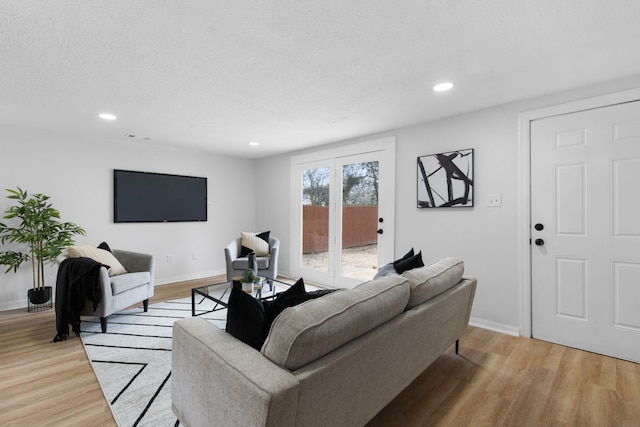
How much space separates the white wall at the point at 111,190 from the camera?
3793 mm

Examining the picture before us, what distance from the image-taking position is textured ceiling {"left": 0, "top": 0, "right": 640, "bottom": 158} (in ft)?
5.41

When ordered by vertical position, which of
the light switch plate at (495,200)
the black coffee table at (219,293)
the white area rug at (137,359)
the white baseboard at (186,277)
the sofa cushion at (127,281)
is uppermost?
the light switch plate at (495,200)

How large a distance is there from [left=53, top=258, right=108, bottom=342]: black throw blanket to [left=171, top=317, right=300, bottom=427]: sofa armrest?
1.92 meters

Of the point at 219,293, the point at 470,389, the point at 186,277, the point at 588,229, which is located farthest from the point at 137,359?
the point at 588,229

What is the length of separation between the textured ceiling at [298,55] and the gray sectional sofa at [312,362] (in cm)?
146

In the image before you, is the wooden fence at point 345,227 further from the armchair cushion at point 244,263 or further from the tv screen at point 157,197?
the tv screen at point 157,197

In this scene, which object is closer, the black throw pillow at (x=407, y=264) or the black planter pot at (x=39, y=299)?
the black throw pillow at (x=407, y=264)

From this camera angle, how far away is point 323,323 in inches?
47.1

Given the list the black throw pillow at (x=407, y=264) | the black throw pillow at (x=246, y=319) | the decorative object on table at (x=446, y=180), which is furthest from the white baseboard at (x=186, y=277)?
the black throw pillow at (x=246, y=319)

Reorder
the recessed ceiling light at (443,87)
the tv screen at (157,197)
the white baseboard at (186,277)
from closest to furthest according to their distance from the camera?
the recessed ceiling light at (443,87) < the tv screen at (157,197) < the white baseboard at (186,277)

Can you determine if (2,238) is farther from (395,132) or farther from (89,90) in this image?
(395,132)

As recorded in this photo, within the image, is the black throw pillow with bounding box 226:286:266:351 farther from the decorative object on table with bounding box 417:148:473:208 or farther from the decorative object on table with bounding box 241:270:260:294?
the decorative object on table with bounding box 417:148:473:208

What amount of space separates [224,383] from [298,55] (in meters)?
1.94

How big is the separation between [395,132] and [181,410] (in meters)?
3.50
